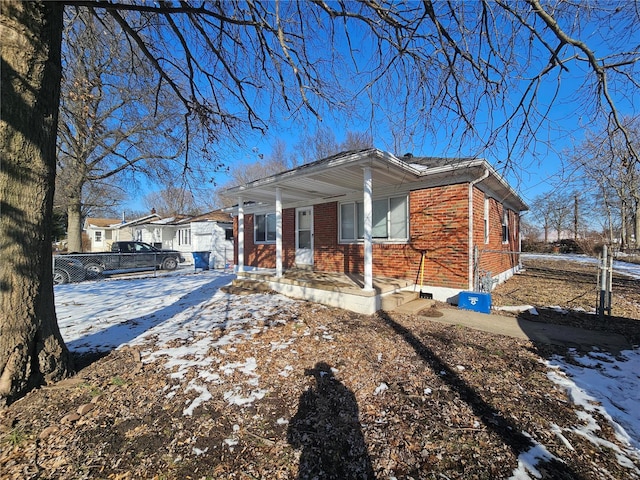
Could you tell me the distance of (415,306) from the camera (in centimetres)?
645

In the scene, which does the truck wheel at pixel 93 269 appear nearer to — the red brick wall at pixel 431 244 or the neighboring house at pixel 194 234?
the neighboring house at pixel 194 234

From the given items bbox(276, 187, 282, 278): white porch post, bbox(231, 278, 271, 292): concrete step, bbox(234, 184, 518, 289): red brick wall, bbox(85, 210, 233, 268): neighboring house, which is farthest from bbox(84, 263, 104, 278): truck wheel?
bbox(234, 184, 518, 289): red brick wall

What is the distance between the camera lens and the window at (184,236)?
2286 centimetres

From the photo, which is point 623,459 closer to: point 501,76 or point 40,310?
point 501,76

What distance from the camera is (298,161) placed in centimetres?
2983

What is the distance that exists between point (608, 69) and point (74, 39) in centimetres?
877

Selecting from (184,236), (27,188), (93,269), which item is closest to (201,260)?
(93,269)

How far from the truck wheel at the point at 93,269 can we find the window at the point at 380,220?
436 inches

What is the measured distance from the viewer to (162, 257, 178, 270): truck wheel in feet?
52.7

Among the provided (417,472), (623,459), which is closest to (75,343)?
(417,472)

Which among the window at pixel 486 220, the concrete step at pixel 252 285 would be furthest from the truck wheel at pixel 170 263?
the window at pixel 486 220

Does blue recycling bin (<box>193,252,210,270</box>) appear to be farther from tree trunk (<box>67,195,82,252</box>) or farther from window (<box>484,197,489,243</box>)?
window (<box>484,197,489,243</box>)

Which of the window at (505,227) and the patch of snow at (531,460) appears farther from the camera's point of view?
the window at (505,227)

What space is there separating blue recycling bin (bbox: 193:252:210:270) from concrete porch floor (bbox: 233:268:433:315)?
898cm
